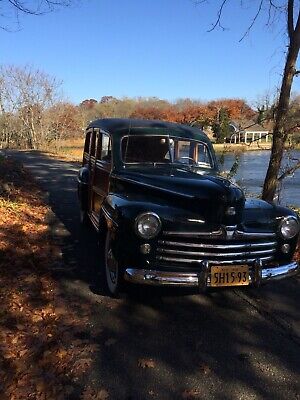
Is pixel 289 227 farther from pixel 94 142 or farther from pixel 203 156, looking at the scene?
pixel 94 142

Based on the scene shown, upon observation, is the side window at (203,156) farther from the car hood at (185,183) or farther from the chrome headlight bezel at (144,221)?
the chrome headlight bezel at (144,221)

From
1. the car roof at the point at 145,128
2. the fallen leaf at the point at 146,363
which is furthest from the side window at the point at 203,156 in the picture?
the fallen leaf at the point at 146,363

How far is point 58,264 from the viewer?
573 cm

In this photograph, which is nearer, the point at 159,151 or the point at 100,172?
the point at 159,151

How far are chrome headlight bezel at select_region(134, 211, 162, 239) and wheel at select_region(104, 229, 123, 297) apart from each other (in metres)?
0.50

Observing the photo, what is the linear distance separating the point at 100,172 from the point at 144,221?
7.68ft

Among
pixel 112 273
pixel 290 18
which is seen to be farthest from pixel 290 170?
pixel 112 273

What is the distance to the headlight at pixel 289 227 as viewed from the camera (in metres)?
4.50

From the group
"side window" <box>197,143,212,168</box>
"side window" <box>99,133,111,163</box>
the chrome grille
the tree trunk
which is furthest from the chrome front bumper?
the tree trunk

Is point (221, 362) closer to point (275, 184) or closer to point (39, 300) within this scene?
point (39, 300)

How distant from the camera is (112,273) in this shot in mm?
4695

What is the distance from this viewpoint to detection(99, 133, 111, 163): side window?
584cm

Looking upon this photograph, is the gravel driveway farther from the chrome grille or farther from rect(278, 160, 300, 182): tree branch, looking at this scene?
rect(278, 160, 300, 182): tree branch

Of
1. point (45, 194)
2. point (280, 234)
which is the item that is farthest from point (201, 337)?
point (45, 194)
